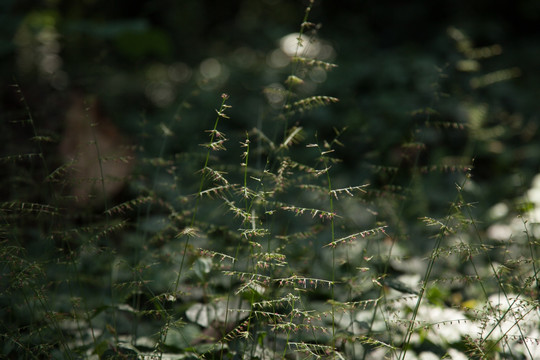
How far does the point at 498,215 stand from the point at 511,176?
33.6 inches

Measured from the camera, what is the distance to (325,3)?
15.9 ft

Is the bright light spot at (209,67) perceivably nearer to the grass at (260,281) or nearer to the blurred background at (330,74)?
the blurred background at (330,74)

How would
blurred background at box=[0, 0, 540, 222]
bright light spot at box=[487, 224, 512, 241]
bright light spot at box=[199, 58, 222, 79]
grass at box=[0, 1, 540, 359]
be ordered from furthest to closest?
bright light spot at box=[199, 58, 222, 79]
blurred background at box=[0, 0, 540, 222]
bright light spot at box=[487, 224, 512, 241]
grass at box=[0, 1, 540, 359]

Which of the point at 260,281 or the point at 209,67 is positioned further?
the point at 209,67

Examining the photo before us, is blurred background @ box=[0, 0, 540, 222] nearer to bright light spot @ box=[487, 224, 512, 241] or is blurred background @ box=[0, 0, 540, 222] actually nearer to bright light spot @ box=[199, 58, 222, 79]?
bright light spot @ box=[199, 58, 222, 79]

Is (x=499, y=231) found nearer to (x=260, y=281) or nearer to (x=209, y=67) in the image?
(x=260, y=281)

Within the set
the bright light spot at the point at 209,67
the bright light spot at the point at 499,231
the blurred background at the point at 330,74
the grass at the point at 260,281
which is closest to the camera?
the grass at the point at 260,281

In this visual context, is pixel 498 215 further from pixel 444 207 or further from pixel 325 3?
pixel 325 3

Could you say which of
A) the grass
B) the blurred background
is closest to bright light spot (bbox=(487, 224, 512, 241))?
the grass

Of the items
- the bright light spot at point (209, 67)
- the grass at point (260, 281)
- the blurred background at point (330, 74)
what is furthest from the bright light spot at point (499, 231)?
the bright light spot at point (209, 67)

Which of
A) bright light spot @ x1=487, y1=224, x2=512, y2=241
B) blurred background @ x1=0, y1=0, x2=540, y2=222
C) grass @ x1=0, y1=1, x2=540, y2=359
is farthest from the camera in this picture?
blurred background @ x1=0, y1=0, x2=540, y2=222

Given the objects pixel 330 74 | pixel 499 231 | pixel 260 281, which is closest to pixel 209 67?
pixel 330 74

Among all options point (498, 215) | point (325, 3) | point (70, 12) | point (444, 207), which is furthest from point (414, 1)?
point (70, 12)

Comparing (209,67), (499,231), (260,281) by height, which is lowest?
(499,231)
